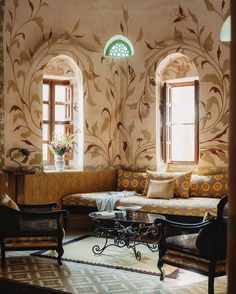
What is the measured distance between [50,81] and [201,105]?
8.86ft

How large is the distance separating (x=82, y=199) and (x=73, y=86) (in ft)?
6.99

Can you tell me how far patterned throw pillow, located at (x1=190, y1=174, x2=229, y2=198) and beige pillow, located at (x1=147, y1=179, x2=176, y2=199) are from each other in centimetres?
35

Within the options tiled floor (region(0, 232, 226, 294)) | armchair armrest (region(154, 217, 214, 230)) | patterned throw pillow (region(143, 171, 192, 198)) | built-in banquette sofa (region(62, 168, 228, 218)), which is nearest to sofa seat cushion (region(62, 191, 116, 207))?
built-in banquette sofa (region(62, 168, 228, 218))

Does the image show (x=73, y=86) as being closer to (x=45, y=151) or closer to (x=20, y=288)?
(x=45, y=151)

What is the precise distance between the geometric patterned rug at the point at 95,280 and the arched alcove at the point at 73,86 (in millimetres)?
2946

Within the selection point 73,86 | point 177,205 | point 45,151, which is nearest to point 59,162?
point 45,151

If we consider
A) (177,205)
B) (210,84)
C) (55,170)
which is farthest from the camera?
(55,170)

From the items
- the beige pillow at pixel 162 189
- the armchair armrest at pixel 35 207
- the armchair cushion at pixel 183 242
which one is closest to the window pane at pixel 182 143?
the beige pillow at pixel 162 189

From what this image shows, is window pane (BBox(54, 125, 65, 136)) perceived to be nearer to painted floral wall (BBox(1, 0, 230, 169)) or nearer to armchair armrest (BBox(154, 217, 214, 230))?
painted floral wall (BBox(1, 0, 230, 169))

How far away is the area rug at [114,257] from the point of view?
4.79 m

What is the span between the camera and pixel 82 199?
695 cm

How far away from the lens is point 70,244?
19.6 ft

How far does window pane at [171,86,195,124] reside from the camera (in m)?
7.46

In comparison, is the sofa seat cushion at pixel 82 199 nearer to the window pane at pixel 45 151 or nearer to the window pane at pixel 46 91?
the window pane at pixel 45 151
